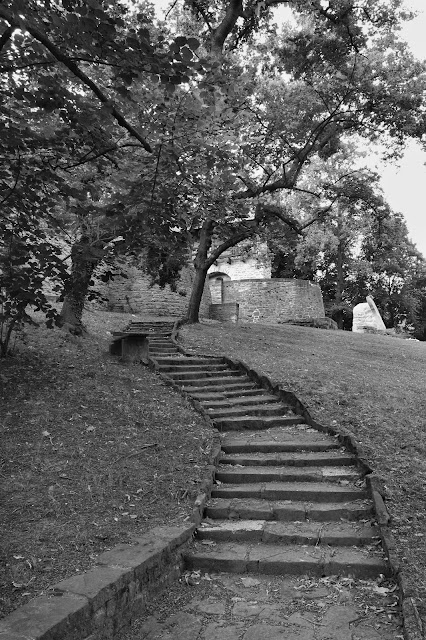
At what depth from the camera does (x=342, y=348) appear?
16.5 meters

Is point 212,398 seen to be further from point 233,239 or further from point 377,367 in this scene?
point 233,239

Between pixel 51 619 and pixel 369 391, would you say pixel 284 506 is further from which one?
pixel 369 391

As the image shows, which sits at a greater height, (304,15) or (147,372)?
(304,15)

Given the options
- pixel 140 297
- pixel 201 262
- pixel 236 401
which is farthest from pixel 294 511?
pixel 140 297

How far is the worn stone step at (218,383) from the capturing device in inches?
390

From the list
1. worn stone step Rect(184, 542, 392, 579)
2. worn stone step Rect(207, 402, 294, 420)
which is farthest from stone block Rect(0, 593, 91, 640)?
worn stone step Rect(207, 402, 294, 420)

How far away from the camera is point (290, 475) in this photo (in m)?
6.08

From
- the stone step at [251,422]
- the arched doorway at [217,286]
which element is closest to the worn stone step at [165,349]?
the stone step at [251,422]

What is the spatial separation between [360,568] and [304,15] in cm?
1484

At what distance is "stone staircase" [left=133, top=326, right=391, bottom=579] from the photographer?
4.51 metres

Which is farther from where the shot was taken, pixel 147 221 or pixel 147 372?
pixel 147 372

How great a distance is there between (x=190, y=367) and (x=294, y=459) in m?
4.85

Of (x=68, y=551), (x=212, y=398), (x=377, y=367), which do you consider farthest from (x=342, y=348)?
(x=68, y=551)

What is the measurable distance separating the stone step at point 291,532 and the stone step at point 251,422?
2705 millimetres
